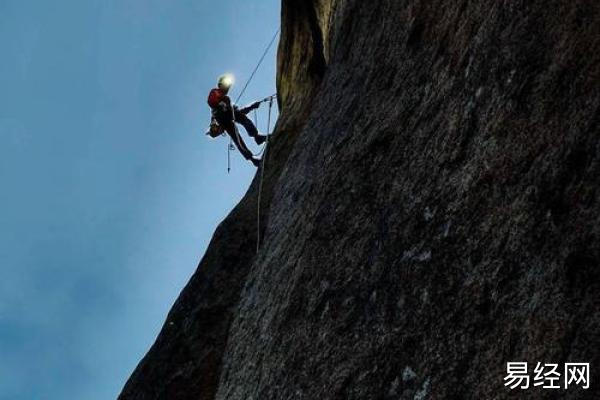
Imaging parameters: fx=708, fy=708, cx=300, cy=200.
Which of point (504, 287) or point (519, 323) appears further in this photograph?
point (504, 287)

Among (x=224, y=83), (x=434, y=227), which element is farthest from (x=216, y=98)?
(x=434, y=227)

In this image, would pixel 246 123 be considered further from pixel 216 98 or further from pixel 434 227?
pixel 434 227

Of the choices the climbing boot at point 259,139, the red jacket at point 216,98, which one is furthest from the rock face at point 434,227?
the red jacket at point 216,98

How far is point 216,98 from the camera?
18938 millimetres

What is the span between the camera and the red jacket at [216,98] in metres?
18.9

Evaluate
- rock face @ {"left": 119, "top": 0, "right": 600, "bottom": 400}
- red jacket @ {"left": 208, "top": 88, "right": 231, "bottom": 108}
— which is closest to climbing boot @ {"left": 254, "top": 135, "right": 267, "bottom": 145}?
red jacket @ {"left": 208, "top": 88, "right": 231, "bottom": 108}

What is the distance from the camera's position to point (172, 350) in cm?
934

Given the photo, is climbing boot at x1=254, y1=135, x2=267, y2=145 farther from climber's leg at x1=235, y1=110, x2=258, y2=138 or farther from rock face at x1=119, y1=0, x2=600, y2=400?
rock face at x1=119, y1=0, x2=600, y2=400

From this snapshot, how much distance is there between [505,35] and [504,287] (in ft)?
6.42

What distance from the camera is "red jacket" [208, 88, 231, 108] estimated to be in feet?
62.0

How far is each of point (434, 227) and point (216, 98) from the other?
14717mm

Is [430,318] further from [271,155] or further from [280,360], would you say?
[271,155]

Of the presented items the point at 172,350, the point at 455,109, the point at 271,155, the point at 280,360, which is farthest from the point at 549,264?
the point at 271,155

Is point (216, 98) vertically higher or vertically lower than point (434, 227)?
higher
